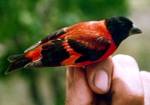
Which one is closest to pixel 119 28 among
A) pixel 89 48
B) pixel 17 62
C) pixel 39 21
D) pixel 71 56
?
pixel 89 48

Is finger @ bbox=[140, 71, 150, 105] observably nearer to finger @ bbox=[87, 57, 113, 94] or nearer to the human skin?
the human skin

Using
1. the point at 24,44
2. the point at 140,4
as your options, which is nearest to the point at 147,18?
the point at 140,4

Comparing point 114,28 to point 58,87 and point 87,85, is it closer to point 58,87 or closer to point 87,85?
point 87,85

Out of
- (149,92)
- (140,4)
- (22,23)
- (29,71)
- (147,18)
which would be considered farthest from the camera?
(147,18)

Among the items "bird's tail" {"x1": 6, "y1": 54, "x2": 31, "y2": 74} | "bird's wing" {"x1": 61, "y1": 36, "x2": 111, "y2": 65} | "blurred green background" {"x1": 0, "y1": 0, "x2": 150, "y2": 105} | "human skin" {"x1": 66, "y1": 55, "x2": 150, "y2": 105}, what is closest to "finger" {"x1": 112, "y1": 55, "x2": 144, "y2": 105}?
"human skin" {"x1": 66, "y1": 55, "x2": 150, "y2": 105}

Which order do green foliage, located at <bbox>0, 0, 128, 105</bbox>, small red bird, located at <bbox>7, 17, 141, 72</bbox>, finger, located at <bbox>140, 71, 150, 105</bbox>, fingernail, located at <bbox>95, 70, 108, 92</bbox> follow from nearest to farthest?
fingernail, located at <bbox>95, 70, 108, 92</bbox> → small red bird, located at <bbox>7, 17, 141, 72</bbox> → finger, located at <bbox>140, 71, 150, 105</bbox> → green foliage, located at <bbox>0, 0, 128, 105</bbox>
